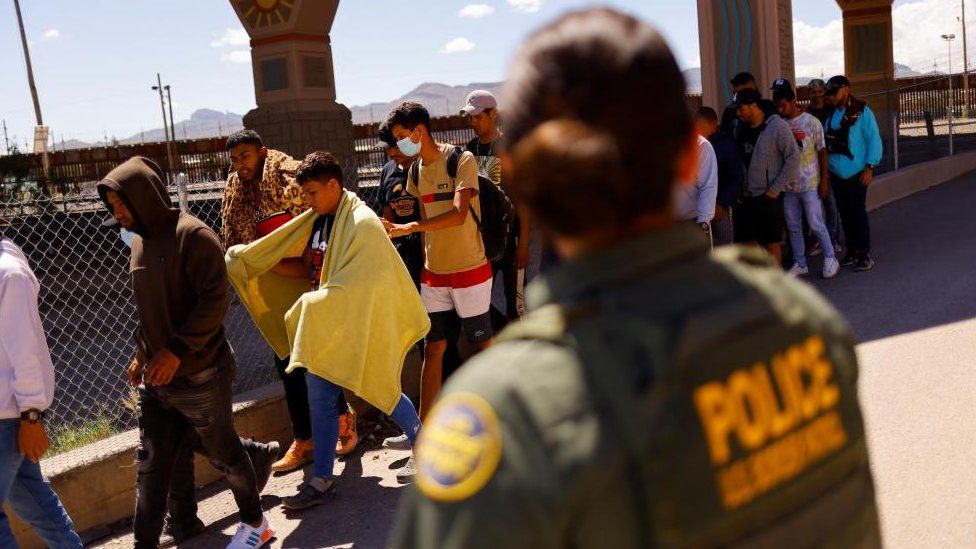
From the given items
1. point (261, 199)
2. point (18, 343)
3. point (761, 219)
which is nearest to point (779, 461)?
point (18, 343)

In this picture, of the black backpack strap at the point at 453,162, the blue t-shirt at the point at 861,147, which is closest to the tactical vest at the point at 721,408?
the black backpack strap at the point at 453,162

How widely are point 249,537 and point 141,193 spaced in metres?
1.54

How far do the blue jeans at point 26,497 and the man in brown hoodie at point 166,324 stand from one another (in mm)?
311

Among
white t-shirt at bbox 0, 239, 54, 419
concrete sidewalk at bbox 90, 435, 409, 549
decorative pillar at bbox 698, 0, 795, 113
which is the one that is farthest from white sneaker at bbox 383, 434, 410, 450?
decorative pillar at bbox 698, 0, 795, 113

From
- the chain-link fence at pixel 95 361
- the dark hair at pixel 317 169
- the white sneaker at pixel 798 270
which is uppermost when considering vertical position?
the dark hair at pixel 317 169

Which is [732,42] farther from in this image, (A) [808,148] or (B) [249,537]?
(B) [249,537]

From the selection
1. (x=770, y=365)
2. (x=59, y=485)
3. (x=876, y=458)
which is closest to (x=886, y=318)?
(x=876, y=458)

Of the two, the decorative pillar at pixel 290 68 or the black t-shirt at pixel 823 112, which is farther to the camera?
the decorative pillar at pixel 290 68

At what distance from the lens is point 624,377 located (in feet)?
3.48

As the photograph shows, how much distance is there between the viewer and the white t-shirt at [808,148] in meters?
8.59

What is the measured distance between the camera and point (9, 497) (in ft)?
12.5

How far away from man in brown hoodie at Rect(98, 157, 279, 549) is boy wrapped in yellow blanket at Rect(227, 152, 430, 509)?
1.75ft

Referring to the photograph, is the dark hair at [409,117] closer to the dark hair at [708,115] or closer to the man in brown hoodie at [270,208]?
the man in brown hoodie at [270,208]

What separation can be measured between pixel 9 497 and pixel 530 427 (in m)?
3.43
